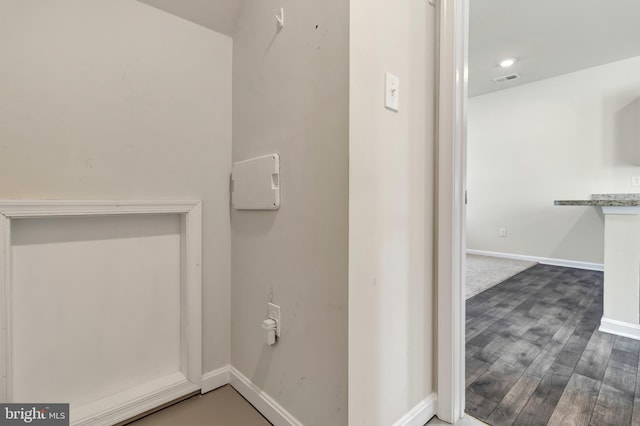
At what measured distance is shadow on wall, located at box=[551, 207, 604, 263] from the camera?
367 centimetres

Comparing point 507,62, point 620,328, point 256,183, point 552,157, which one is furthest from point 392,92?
point 552,157

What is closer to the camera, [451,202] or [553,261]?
[451,202]

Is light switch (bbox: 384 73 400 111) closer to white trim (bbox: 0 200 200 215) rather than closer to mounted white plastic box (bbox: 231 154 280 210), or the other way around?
mounted white plastic box (bbox: 231 154 280 210)

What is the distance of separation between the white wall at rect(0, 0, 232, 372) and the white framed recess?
55 mm

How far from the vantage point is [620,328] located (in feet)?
6.52

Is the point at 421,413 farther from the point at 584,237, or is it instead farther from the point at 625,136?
the point at 625,136

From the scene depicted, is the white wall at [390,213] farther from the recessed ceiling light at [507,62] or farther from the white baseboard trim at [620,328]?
the recessed ceiling light at [507,62]

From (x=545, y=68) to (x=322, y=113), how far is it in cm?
409

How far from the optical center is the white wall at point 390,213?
935mm

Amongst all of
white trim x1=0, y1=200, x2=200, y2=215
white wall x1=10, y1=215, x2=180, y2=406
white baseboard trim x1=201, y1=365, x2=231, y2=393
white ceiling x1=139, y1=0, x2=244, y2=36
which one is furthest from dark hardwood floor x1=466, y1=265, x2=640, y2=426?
white ceiling x1=139, y1=0, x2=244, y2=36

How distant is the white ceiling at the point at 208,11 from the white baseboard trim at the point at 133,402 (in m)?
1.66

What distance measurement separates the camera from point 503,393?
4.61 ft

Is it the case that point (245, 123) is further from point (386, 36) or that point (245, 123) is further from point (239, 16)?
point (386, 36)

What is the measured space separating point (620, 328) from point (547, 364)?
2.72 ft
